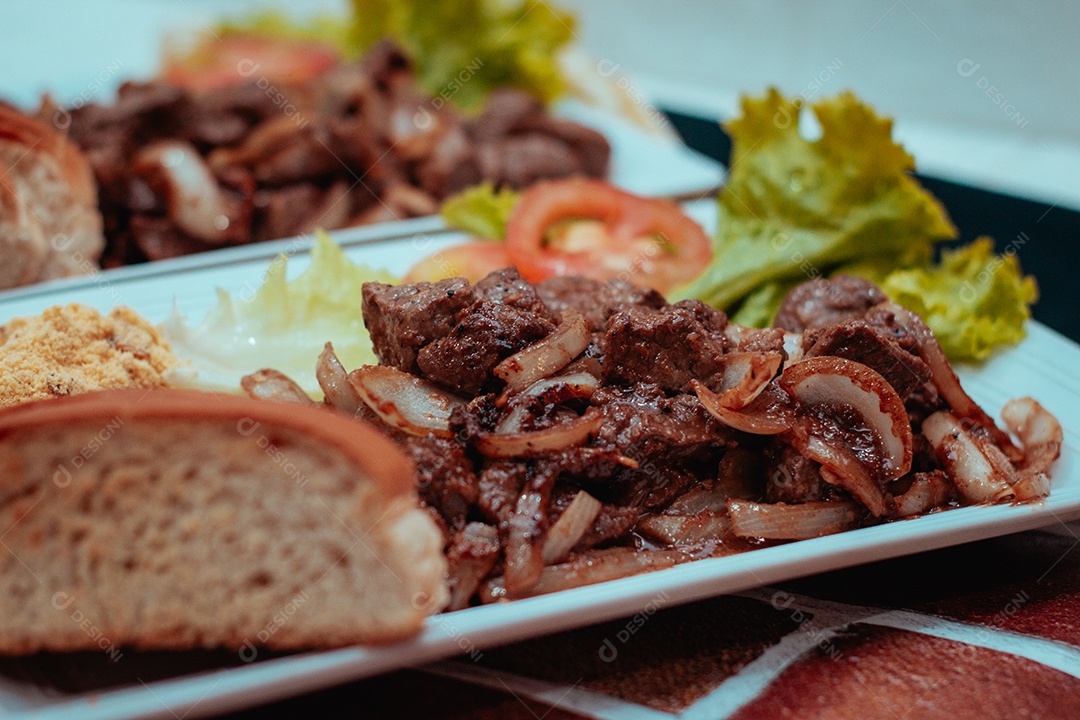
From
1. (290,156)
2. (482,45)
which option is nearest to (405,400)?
(290,156)

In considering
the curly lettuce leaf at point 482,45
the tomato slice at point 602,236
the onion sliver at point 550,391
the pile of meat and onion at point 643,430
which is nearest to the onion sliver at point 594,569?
the pile of meat and onion at point 643,430

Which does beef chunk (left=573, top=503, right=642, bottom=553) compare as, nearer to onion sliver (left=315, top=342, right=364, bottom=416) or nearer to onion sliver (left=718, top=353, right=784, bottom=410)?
onion sliver (left=718, top=353, right=784, bottom=410)

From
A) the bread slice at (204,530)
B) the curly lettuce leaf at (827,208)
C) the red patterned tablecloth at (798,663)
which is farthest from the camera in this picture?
the curly lettuce leaf at (827,208)

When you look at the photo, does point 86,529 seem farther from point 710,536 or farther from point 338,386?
point 710,536

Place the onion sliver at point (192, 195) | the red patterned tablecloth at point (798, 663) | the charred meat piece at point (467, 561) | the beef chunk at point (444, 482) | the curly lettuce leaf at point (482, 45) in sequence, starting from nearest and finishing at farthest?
the red patterned tablecloth at point (798, 663), the charred meat piece at point (467, 561), the beef chunk at point (444, 482), the onion sliver at point (192, 195), the curly lettuce leaf at point (482, 45)

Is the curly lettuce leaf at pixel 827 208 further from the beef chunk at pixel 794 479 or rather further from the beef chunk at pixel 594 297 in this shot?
the beef chunk at pixel 794 479

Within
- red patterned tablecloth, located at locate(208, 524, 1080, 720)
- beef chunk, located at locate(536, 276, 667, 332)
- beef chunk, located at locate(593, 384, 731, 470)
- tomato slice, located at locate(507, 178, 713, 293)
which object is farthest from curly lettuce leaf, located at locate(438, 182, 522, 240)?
red patterned tablecloth, located at locate(208, 524, 1080, 720)

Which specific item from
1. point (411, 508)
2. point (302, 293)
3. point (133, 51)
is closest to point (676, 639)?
point (411, 508)

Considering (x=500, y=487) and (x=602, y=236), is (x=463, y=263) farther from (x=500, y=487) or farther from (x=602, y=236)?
(x=500, y=487)
